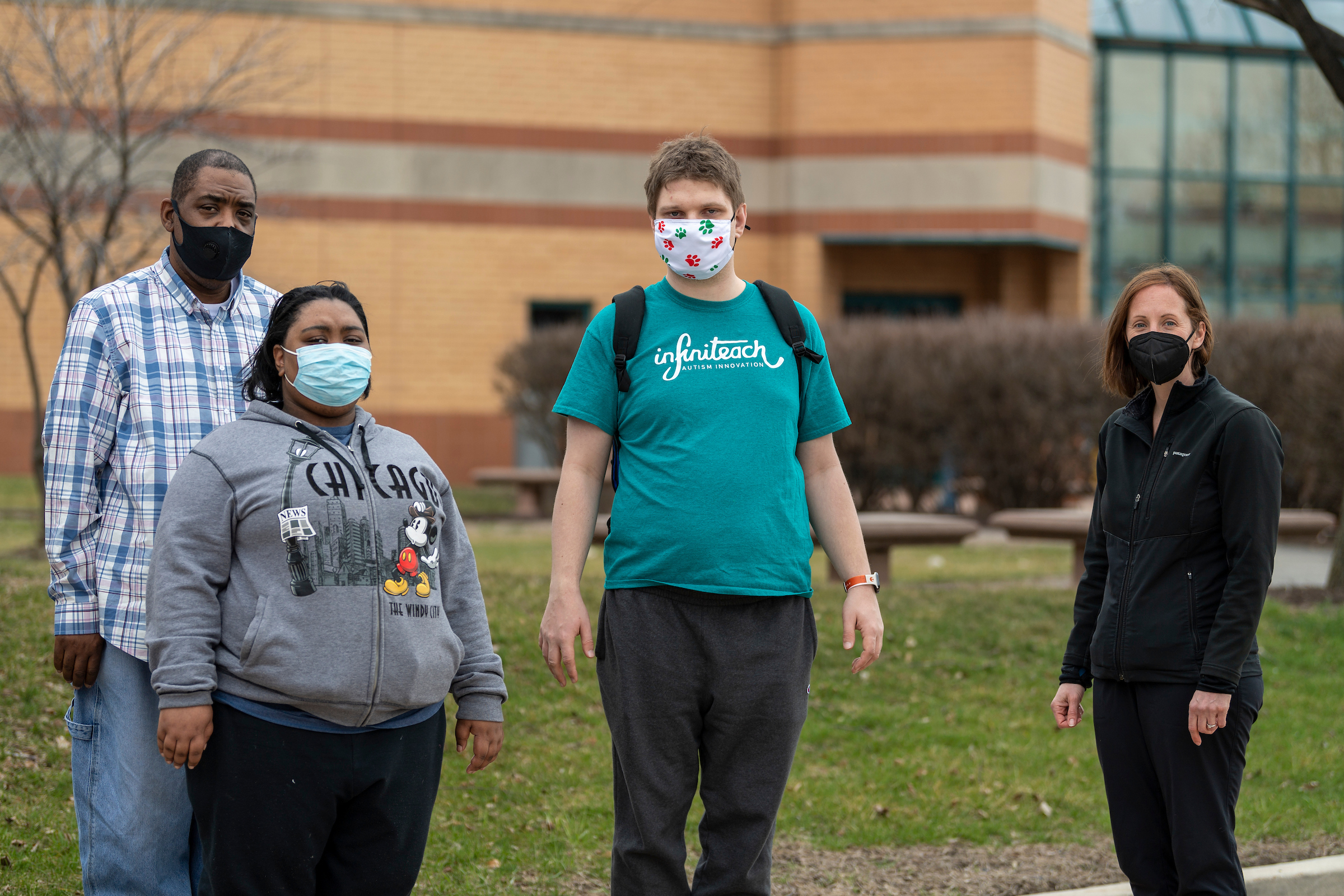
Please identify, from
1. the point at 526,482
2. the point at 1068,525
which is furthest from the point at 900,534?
the point at 526,482

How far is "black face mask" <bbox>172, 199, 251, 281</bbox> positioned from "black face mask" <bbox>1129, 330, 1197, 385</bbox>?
7.75 ft

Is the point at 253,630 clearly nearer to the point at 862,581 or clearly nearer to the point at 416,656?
the point at 416,656

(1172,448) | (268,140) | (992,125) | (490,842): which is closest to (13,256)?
(268,140)

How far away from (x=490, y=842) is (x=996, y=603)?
4613 mm

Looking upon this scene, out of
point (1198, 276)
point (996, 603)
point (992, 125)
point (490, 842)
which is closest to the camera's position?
point (490, 842)

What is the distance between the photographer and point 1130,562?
3.83 m

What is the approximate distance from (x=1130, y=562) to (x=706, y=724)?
124cm

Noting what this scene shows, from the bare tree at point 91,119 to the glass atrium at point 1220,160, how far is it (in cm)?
1408

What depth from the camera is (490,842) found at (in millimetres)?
5375

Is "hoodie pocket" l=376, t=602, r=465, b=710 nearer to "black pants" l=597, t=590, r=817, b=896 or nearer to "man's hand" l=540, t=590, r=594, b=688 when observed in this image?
"man's hand" l=540, t=590, r=594, b=688

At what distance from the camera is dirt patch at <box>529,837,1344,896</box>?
5.11 meters

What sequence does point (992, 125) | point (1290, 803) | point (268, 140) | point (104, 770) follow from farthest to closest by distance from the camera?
point (992, 125) → point (268, 140) → point (1290, 803) → point (104, 770)

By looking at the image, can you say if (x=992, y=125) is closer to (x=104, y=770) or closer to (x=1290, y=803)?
(x=1290, y=803)

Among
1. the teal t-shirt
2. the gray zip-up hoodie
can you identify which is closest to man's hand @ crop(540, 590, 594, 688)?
the teal t-shirt
